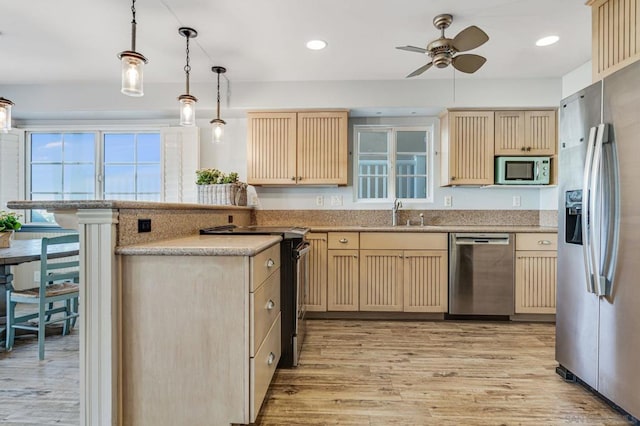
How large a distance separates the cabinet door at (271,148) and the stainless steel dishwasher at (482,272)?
184 centimetres

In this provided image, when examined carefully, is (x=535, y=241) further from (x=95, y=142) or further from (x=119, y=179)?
(x=95, y=142)

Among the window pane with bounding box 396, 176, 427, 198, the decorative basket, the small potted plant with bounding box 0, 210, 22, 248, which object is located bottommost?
the small potted plant with bounding box 0, 210, 22, 248

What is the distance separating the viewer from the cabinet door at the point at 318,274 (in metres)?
3.41

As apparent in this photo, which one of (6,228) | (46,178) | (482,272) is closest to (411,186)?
(482,272)

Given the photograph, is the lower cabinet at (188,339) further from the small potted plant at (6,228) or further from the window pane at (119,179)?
the window pane at (119,179)

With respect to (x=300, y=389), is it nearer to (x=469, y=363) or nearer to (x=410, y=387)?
(x=410, y=387)

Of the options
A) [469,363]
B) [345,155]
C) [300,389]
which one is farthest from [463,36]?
[300,389]

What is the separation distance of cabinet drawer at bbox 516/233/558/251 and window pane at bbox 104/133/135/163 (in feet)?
14.4

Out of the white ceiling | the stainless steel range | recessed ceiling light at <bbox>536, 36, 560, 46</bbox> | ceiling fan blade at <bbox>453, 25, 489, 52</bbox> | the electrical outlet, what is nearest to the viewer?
the electrical outlet

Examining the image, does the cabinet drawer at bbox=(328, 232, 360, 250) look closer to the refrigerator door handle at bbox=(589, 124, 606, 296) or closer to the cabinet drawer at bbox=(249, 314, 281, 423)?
the cabinet drawer at bbox=(249, 314, 281, 423)

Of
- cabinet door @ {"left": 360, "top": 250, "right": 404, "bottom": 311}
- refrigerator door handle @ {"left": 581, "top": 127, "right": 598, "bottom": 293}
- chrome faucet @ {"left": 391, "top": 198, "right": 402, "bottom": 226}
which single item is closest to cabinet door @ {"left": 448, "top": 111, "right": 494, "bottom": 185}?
chrome faucet @ {"left": 391, "top": 198, "right": 402, "bottom": 226}

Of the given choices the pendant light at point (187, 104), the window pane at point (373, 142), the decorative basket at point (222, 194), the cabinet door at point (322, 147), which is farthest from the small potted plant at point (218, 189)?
the window pane at point (373, 142)

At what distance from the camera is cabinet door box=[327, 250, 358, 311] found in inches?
134

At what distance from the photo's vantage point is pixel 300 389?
203 cm
